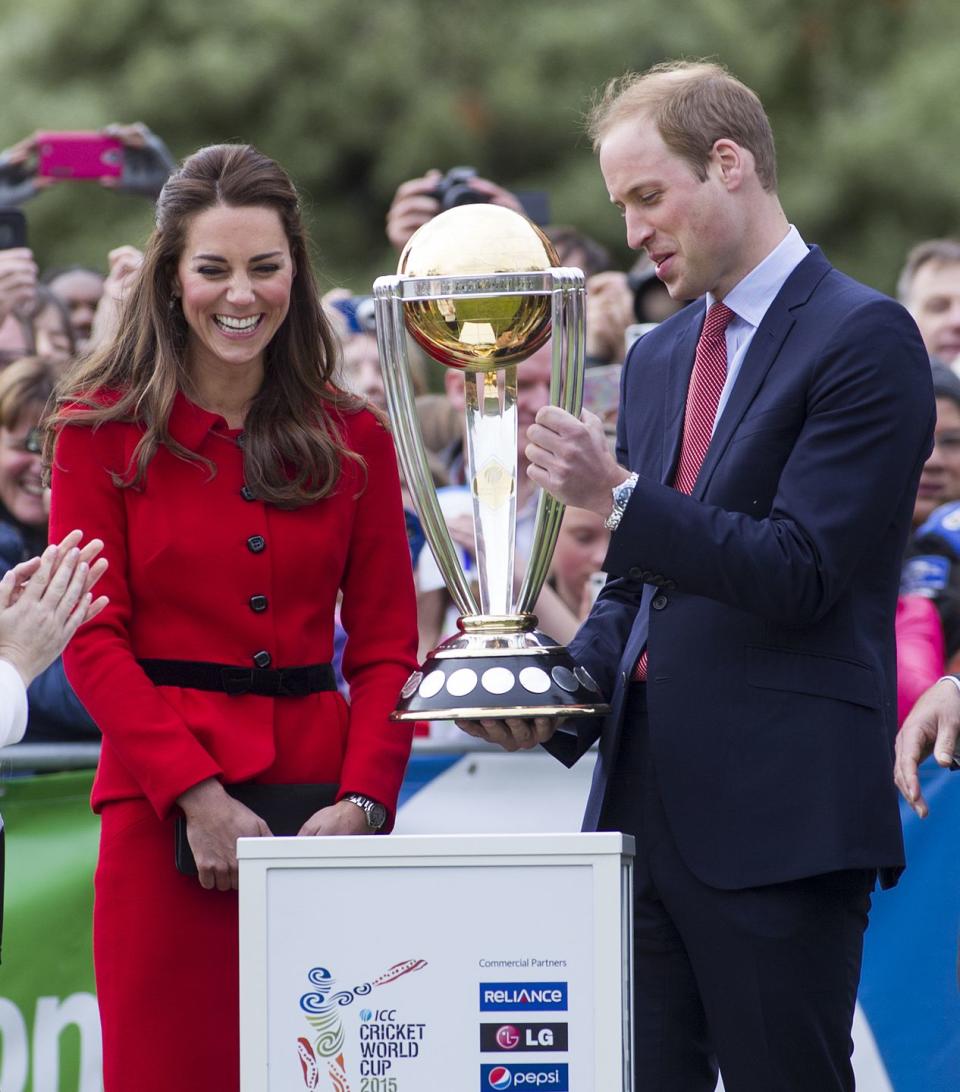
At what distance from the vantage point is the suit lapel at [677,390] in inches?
106

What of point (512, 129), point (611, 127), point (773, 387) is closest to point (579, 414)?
point (773, 387)

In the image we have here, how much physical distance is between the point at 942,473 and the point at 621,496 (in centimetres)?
236

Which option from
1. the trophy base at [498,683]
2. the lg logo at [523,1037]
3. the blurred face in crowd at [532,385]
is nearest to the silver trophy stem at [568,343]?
the trophy base at [498,683]

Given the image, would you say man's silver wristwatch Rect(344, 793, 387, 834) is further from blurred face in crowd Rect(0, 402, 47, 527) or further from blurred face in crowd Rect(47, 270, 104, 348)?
blurred face in crowd Rect(47, 270, 104, 348)

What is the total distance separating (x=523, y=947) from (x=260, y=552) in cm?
76

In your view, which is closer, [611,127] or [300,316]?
[611,127]

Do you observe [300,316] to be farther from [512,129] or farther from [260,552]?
[512,129]

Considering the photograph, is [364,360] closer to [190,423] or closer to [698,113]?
[190,423]

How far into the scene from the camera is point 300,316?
2.87m

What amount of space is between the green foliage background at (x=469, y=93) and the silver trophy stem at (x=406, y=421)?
938 centimetres

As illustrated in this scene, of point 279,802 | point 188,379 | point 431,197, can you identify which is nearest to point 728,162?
point 188,379

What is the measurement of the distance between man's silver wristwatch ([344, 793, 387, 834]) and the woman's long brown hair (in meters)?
0.44

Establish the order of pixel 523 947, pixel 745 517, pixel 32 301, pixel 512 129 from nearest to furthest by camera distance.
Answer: pixel 523 947
pixel 745 517
pixel 32 301
pixel 512 129

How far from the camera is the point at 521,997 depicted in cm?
223
